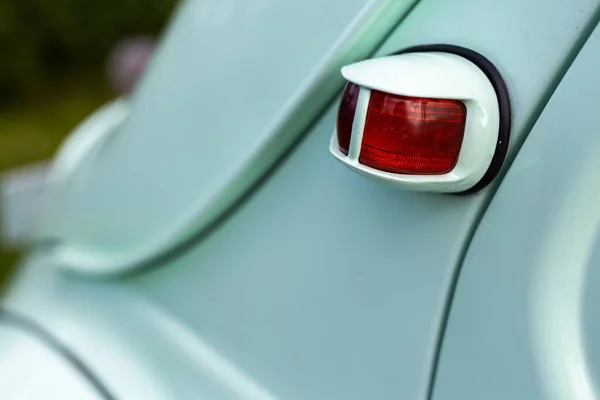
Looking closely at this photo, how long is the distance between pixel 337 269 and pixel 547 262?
0.28 meters

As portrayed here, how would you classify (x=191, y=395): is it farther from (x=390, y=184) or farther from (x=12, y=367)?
(x=390, y=184)

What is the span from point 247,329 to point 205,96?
1.16 ft

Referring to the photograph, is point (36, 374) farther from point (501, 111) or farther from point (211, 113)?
point (501, 111)

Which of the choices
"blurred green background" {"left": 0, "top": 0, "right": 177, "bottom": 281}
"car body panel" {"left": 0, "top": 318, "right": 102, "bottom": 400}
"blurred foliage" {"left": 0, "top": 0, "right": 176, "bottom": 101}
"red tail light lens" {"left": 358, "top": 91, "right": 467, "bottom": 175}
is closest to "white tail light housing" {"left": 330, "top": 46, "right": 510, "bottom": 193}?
"red tail light lens" {"left": 358, "top": 91, "right": 467, "bottom": 175}

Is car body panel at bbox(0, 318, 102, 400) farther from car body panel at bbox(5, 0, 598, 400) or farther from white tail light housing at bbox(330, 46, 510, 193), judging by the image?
white tail light housing at bbox(330, 46, 510, 193)

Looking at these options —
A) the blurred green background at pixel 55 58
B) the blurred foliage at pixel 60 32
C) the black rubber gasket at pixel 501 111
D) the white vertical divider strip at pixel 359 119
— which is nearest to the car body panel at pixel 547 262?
the black rubber gasket at pixel 501 111

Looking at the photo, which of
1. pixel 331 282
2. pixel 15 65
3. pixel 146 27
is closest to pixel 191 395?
pixel 331 282

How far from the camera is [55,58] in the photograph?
712 cm

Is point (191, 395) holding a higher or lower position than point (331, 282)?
lower

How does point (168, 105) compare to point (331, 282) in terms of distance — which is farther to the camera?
point (168, 105)

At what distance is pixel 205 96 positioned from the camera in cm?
108

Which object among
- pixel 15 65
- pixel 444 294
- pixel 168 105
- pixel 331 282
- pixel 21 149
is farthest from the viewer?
pixel 15 65

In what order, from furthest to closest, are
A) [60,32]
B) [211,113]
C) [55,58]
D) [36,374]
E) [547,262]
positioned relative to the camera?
1. [55,58]
2. [60,32]
3. [36,374]
4. [211,113]
5. [547,262]

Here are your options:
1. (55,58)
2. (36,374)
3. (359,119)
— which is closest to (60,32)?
(55,58)
